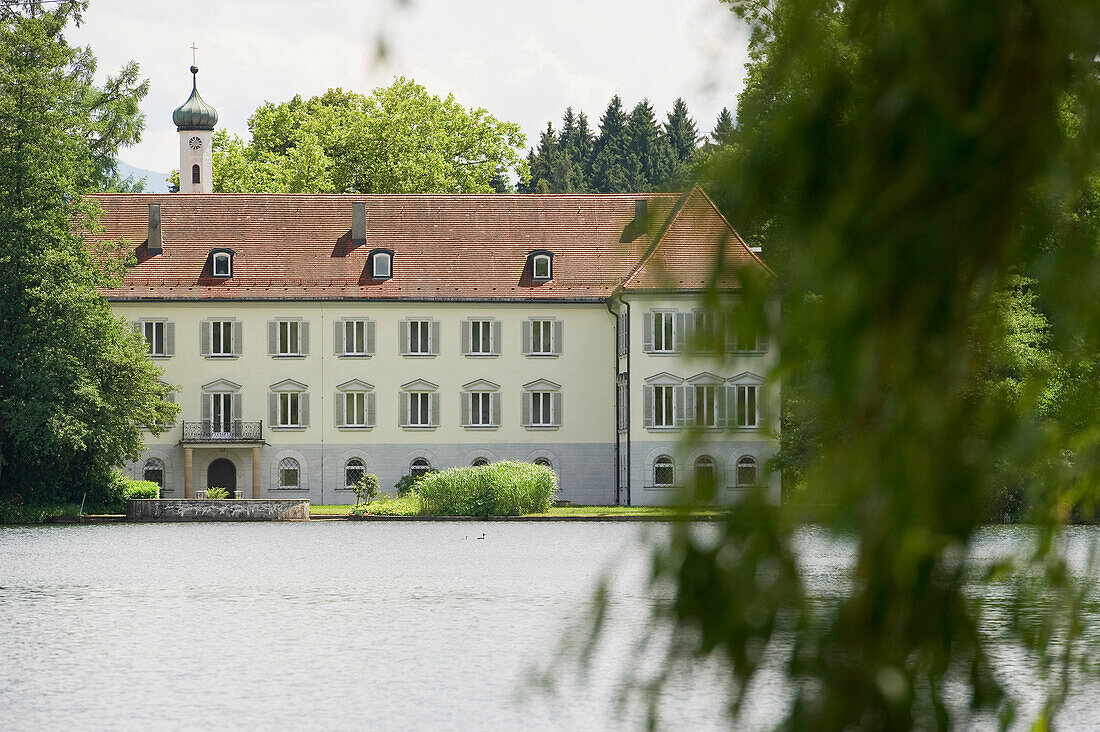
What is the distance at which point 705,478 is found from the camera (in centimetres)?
232

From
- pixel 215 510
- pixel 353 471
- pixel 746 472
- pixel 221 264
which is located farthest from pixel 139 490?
pixel 746 472

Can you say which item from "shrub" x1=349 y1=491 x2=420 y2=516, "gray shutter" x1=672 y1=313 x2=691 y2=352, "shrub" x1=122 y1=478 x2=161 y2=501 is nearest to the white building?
"shrub" x1=122 y1=478 x2=161 y2=501

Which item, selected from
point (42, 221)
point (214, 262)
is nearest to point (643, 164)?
point (214, 262)

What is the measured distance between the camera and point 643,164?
104312mm

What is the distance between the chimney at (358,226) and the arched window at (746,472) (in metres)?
55.7

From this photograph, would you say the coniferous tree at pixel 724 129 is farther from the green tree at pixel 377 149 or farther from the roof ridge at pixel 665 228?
the green tree at pixel 377 149

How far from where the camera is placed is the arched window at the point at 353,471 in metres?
56.2

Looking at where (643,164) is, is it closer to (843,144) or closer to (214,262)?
(214,262)

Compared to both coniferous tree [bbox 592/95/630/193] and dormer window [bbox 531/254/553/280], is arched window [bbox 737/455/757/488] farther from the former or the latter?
coniferous tree [bbox 592/95/630/193]

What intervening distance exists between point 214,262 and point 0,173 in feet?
35.9

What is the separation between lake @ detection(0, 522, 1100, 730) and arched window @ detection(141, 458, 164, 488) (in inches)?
867

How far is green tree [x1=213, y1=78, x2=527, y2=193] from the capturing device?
6919cm

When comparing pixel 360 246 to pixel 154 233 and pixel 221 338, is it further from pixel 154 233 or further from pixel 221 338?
pixel 154 233

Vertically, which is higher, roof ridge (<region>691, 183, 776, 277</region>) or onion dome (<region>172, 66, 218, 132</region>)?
onion dome (<region>172, 66, 218, 132</region>)
